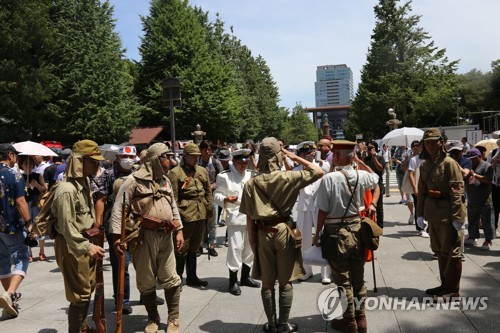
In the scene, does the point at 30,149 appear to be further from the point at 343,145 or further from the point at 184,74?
the point at 184,74

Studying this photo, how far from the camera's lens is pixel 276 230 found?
14.9 feet

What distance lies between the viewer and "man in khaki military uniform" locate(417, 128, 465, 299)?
17.8 ft

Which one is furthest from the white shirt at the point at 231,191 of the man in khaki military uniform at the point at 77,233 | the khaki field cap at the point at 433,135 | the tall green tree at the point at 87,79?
the tall green tree at the point at 87,79

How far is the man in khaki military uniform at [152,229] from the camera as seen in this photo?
15.1ft

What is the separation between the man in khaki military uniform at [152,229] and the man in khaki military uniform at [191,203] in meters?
1.57

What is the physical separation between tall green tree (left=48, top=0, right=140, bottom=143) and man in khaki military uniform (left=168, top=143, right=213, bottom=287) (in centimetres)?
3028

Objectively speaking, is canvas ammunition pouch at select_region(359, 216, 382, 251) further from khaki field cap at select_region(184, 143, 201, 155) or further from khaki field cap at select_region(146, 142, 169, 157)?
khaki field cap at select_region(184, 143, 201, 155)

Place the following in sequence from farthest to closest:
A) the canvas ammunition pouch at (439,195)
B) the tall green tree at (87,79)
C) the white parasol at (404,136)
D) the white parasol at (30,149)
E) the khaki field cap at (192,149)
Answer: the tall green tree at (87,79) < the white parasol at (404,136) < the white parasol at (30,149) < the khaki field cap at (192,149) < the canvas ammunition pouch at (439,195)

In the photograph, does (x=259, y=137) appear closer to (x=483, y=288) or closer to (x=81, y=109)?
(x=81, y=109)

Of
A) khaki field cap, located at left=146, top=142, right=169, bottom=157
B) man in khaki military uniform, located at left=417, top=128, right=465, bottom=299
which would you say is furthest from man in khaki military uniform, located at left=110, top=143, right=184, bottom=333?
man in khaki military uniform, located at left=417, top=128, right=465, bottom=299

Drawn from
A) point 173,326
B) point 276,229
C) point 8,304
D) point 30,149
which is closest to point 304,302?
point 276,229

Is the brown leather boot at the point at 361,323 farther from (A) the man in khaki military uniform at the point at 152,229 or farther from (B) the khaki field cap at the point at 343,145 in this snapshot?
(A) the man in khaki military uniform at the point at 152,229

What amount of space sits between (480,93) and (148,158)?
6738 cm

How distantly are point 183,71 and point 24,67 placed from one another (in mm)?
12211
